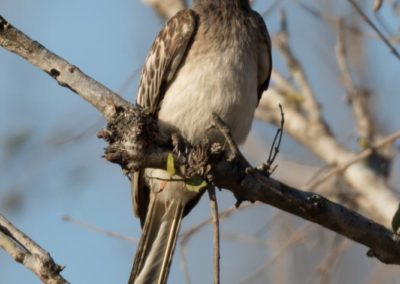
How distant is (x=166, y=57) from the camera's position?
4883 mm

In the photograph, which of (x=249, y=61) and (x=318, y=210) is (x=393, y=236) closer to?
(x=318, y=210)

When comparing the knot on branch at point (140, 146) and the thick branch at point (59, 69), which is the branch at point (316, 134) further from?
the thick branch at point (59, 69)

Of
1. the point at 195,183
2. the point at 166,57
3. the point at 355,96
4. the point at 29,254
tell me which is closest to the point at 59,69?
the point at 195,183

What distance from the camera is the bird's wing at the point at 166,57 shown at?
4871 millimetres

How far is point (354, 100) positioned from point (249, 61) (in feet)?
6.49

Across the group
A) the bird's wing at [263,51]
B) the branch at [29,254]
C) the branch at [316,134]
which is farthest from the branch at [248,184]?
the branch at [316,134]

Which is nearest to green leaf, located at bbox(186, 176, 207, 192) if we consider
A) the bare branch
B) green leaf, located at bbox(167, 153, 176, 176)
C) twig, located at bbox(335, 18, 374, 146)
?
green leaf, located at bbox(167, 153, 176, 176)

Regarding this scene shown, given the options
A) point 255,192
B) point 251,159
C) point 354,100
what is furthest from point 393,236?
point 251,159

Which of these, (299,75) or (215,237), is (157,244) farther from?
(299,75)

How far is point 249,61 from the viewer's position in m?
4.82

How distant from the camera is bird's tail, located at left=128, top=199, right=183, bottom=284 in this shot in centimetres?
479

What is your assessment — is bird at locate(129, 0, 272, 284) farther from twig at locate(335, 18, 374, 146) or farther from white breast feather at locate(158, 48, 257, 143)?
twig at locate(335, 18, 374, 146)

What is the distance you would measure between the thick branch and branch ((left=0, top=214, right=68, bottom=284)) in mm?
533

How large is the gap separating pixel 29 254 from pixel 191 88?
1617 mm
